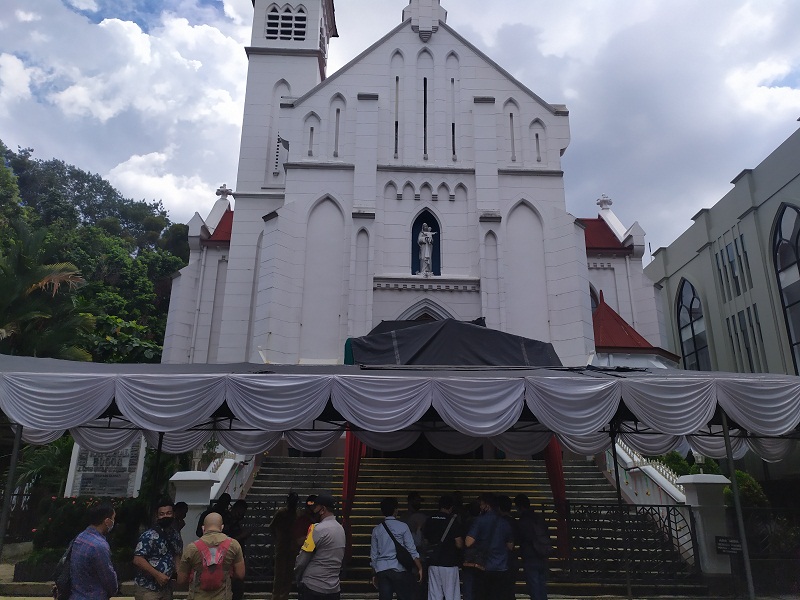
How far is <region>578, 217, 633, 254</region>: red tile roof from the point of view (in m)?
25.1

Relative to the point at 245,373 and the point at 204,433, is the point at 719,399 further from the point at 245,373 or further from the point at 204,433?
the point at 204,433

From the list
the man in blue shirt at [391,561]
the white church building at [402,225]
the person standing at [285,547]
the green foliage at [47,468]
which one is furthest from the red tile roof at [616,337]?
the green foliage at [47,468]

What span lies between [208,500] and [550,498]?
7.66 m

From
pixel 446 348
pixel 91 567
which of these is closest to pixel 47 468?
pixel 446 348

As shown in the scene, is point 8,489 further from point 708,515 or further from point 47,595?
point 708,515

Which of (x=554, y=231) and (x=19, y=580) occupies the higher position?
(x=554, y=231)

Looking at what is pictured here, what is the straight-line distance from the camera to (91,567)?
5004 millimetres

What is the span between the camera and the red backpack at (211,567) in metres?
5.26

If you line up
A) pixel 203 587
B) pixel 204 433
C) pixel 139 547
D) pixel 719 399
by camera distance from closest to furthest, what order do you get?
pixel 203 587 → pixel 139 547 → pixel 719 399 → pixel 204 433

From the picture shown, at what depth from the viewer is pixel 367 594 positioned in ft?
33.3

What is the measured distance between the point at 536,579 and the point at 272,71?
24096 mm

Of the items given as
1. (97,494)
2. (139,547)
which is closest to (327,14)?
(97,494)

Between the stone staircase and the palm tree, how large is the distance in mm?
8306

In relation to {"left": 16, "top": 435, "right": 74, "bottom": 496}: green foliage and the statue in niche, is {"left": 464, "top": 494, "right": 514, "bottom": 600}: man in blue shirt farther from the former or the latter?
the statue in niche
